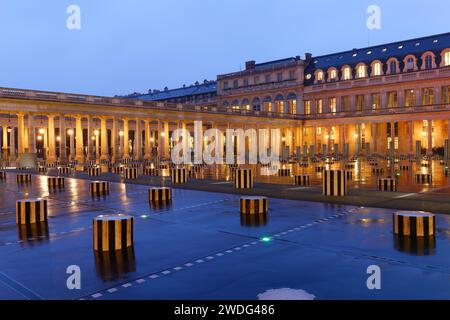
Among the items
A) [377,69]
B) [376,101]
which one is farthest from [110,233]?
[377,69]

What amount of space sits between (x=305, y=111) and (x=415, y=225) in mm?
77565

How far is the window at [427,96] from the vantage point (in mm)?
69562

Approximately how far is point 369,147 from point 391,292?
73824 mm

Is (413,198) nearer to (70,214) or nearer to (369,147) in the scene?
(70,214)

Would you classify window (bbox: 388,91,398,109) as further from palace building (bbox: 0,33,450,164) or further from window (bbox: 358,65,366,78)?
window (bbox: 358,65,366,78)

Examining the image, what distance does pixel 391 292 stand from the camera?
20.6 feet

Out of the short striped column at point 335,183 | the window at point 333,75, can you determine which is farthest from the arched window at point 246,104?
the short striped column at point 335,183

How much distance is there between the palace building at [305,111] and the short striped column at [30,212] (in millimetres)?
41119

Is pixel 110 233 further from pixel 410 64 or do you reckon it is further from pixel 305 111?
pixel 305 111

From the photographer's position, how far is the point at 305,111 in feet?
281

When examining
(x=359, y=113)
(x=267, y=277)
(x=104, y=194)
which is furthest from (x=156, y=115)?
(x=267, y=277)

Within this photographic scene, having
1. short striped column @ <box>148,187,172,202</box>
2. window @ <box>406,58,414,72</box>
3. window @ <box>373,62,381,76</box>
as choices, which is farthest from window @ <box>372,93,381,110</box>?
short striped column @ <box>148,187,172,202</box>

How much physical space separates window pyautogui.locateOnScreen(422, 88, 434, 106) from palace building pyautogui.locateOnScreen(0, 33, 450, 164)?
156 millimetres

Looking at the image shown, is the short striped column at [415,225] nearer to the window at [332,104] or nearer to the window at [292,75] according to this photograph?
the window at [332,104]
